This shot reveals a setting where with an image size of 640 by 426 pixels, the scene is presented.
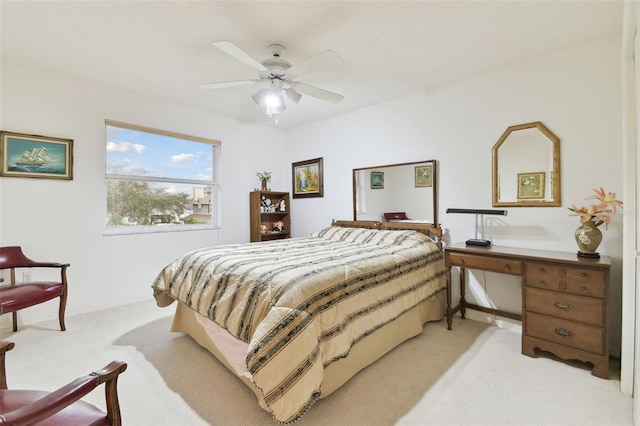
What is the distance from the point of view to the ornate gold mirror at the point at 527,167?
259 cm

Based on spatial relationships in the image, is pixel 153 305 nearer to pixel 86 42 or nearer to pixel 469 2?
pixel 86 42

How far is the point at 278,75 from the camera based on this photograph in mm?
2436

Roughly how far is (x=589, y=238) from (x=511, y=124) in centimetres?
125

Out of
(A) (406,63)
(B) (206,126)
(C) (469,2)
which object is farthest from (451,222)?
(B) (206,126)

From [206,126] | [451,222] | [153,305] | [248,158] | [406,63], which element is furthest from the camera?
[248,158]

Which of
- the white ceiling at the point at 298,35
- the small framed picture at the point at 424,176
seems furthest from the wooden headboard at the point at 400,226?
the white ceiling at the point at 298,35

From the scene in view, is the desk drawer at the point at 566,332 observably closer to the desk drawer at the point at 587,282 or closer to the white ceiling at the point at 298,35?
the desk drawer at the point at 587,282

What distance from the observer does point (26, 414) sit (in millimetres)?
767

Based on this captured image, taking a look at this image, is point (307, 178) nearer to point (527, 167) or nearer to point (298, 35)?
point (298, 35)

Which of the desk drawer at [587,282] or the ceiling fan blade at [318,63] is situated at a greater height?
the ceiling fan blade at [318,63]

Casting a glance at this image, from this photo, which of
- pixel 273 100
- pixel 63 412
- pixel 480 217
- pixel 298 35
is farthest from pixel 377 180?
pixel 63 412

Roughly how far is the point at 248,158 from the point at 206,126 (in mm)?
800

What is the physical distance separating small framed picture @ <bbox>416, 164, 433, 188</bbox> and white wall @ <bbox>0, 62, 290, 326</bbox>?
304 cm

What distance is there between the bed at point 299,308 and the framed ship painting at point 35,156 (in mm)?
1751
